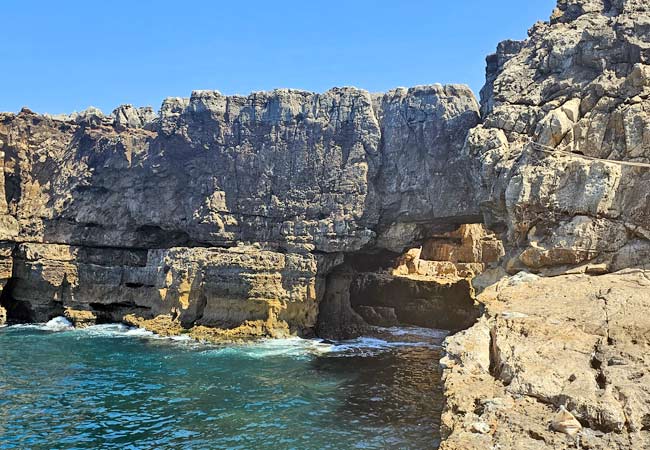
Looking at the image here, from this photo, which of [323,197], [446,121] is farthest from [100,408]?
[446,121]

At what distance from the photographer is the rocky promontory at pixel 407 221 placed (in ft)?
43.3

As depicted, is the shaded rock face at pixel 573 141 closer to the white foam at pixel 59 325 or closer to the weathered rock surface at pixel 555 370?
the weathered rock surface at pixel 555 370

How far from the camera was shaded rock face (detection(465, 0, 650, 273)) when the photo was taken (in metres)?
21.5

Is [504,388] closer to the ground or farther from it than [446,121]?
closer to the ground

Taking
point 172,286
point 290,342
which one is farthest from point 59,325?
point 290,342

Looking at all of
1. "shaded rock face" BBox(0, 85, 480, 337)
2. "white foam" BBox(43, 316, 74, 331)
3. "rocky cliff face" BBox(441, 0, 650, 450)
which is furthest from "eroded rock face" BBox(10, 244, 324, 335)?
"rocky cliff face" BBox(441, 0, 650, 450)

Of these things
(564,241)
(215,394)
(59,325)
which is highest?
(564,241)

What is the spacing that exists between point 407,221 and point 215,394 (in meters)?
19.0

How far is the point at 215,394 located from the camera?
2364 cm

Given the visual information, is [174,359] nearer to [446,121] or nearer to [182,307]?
[182,307]

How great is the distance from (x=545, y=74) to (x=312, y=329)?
855 inches

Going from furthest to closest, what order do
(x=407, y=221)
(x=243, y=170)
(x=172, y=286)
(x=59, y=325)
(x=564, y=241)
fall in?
(x=59, y=325) < (x=243, y=170) < (x=172, y=286) < (x=407, y=221) < (x=564, y=241)

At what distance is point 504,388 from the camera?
11977 millimetres

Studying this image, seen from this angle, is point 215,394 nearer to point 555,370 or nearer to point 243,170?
point 555,370
